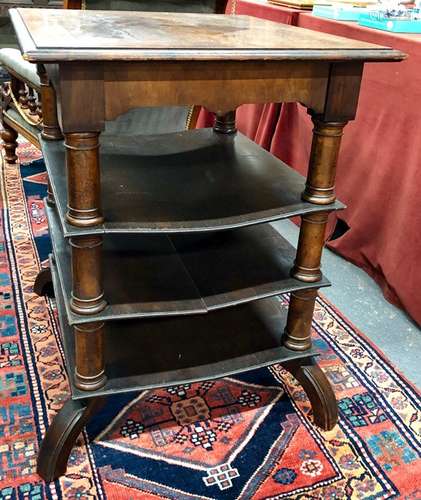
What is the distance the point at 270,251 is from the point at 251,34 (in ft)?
1.55

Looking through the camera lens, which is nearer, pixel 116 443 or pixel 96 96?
pixel 96 96

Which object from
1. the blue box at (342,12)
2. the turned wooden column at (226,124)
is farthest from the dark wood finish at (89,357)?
the blue box at (342,12)

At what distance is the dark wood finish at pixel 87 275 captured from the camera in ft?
3.30

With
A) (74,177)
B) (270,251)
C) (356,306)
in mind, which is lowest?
(356,306)

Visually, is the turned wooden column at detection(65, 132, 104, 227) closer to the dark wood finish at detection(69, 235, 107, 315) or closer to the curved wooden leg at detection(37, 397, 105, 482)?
the dark wood finish at detection(69, 235, 107, 315)

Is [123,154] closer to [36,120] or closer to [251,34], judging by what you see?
[251,34]

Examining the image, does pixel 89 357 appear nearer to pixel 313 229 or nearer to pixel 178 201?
pixel 178 201

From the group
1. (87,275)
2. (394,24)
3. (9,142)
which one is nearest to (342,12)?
(394,24)

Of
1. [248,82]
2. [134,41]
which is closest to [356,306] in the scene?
[248,82]

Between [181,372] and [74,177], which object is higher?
[74,177]

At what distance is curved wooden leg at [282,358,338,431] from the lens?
1319mm

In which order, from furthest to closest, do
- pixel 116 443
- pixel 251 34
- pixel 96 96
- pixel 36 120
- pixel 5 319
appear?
pixel 36 120 < pixel 5 319 < pixel 116 443 < pixel 251 34 < pixel 96 96

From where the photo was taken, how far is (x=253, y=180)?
4.19ft

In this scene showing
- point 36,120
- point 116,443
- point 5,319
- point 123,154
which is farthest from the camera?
point 36,120
